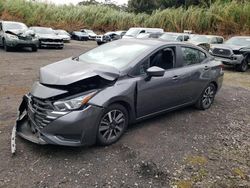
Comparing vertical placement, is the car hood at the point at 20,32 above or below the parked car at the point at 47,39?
above

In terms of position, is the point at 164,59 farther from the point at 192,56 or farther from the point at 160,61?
the point at 192,56

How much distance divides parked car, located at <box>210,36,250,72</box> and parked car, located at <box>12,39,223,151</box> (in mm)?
8175

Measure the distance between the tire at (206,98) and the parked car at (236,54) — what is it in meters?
7.49

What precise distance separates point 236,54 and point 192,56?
27.5ft

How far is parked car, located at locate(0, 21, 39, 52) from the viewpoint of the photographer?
14766 mm

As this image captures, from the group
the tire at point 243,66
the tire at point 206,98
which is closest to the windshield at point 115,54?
the tire at point 206,98

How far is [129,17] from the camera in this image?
3541 cm

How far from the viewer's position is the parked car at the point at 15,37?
14766 millimetres

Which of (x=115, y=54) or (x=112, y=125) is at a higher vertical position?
(x=115, y=54)

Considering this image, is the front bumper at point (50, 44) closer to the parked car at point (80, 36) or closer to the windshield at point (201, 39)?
the windshield at point (201, 39)

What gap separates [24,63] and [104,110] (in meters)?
8.63

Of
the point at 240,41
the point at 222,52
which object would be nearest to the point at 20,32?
the point at 222,52

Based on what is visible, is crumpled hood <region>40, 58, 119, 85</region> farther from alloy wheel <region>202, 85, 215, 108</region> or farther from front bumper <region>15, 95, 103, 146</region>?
alloy wheel <region>202, 85, 215, 108</region>

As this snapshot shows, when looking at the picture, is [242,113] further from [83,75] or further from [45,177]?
[45,177]
